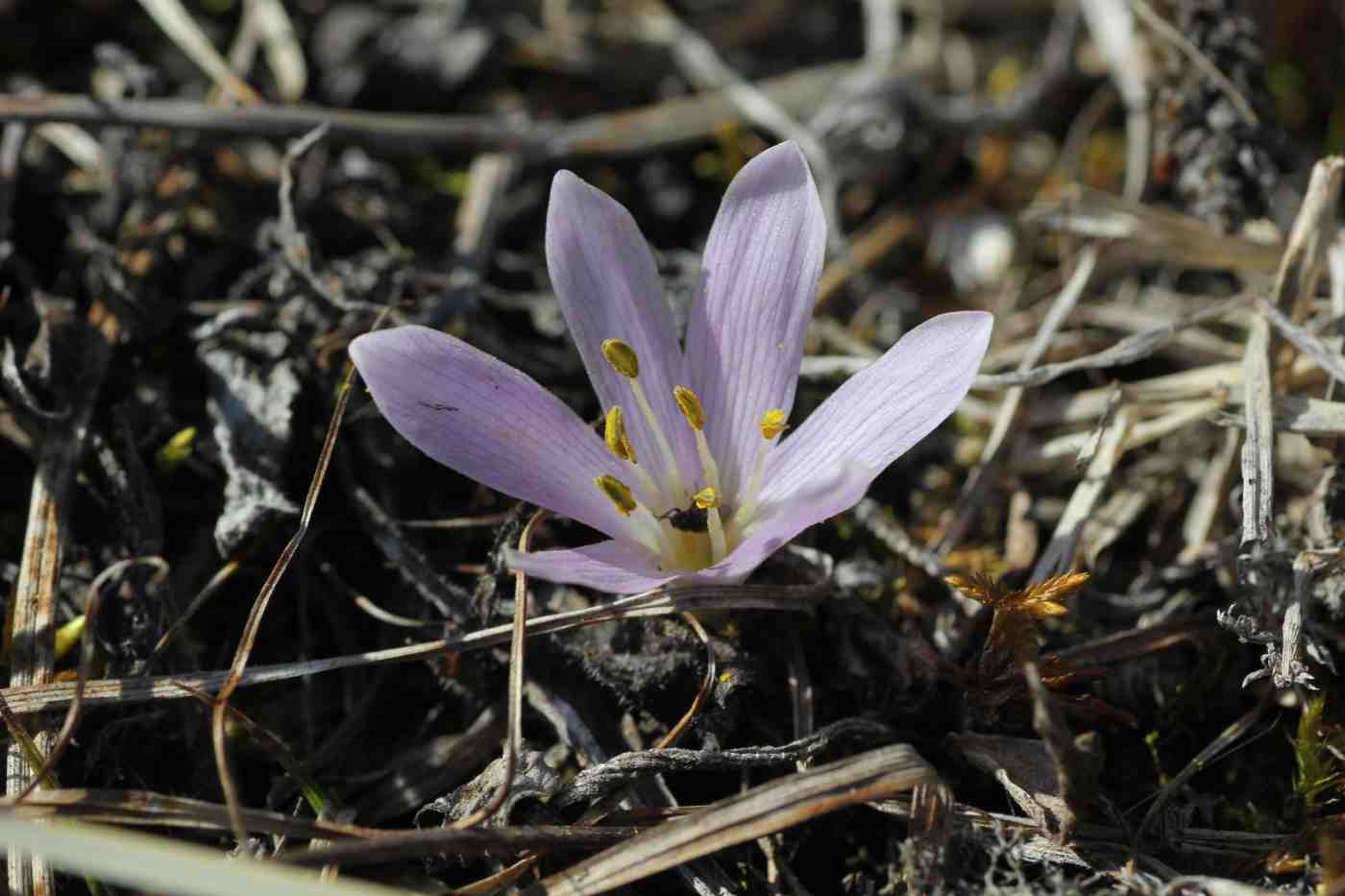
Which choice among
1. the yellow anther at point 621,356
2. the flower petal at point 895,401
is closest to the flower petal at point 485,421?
the yellow anther at point 621,356

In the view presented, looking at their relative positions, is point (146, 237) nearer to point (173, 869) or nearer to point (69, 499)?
point (69, 499)

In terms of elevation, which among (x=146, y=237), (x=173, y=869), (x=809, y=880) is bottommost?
(x=809, y=880)

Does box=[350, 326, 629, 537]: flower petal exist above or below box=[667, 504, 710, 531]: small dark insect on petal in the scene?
above

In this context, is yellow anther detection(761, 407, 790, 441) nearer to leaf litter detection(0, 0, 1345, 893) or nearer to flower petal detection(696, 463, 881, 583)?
flower petal detection(696, 463, 881, 583)

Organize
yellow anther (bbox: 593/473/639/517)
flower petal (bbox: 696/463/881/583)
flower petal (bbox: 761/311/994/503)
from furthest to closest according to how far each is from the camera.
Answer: yellow anther (bbox: 593/473/639/517) < flower petal (bbox: 761/311/994/503) < flower petal (bbox: 696/463/881/583)

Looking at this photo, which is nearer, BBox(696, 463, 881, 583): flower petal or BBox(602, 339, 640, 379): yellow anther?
BBox(696, 463, 881, 583): flower petal

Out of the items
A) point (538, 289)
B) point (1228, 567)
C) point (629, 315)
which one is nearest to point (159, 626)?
point (629, 315)

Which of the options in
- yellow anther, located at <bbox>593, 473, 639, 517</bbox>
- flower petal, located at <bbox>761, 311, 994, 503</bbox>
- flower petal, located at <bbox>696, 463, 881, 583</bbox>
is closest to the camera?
flower petal, located at <bbox>696, 463, 881, 583</bbox>

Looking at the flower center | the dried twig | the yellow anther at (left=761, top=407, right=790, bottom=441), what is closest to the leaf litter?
the dried twig

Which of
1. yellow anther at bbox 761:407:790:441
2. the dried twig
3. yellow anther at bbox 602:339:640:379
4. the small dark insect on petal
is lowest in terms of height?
the dried twig

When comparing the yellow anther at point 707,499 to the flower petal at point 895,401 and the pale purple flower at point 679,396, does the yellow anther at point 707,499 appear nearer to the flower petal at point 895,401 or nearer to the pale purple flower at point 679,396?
the pale purple flower at point 679,396
